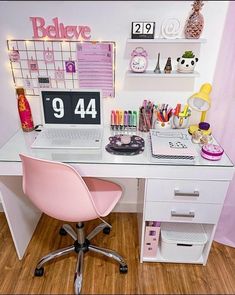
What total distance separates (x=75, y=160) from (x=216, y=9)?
1.17m

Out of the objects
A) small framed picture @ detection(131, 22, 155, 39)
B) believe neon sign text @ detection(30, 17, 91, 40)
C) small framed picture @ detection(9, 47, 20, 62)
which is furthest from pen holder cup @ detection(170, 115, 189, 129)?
small framed picture @ detection(9, 47, 20, 62)

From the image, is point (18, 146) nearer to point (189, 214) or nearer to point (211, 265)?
point (189, 214)

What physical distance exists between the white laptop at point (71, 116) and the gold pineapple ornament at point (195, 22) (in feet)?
2.06

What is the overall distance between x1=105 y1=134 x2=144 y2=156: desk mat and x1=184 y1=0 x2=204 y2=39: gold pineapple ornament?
68 centimetres

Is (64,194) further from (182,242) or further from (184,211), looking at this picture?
(182,242)

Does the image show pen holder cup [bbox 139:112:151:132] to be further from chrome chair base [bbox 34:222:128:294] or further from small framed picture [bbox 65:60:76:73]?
chrome chair base [bbox 34:222:128:294]

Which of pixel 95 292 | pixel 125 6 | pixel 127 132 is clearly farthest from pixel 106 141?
pixel 95 292

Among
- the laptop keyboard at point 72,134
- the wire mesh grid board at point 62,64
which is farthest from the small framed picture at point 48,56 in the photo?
the laptop keyboard at point 72,134

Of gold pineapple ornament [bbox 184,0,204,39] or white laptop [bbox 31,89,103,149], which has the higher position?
gold pineapple ornament [bbox 184,0,204,39]

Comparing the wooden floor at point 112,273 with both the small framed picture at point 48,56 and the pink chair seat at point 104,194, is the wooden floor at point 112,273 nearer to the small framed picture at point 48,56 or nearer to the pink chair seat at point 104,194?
the pink chair seat at point 104,194

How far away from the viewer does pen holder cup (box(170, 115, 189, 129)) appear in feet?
4.67

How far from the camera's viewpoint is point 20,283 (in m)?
1.33

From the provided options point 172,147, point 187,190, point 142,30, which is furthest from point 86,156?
point 142,30

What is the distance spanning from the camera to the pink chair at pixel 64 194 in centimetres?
97
